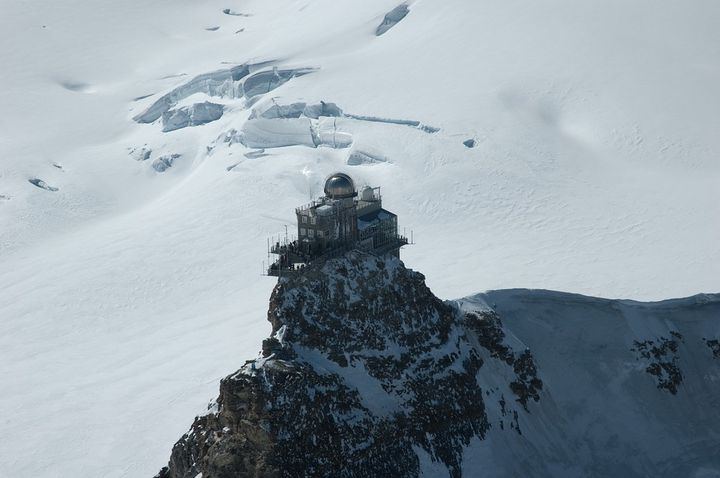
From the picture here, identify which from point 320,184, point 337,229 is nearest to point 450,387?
point 337,229

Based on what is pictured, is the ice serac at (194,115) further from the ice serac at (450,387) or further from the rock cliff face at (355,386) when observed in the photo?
the rock cliff face at (355,386)

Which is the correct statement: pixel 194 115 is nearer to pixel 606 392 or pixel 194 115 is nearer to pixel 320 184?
pixel 320 184

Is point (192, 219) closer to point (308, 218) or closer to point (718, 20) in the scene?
point (308, 218)

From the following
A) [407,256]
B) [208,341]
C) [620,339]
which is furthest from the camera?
[407,256]

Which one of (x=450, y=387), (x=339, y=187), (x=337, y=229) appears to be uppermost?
(x=339, y=187)

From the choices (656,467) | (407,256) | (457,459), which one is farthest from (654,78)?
(457,459)

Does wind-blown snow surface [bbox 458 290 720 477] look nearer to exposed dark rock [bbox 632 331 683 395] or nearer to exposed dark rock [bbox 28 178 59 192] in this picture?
exposed dark rock [bbox 632 331 683 395]

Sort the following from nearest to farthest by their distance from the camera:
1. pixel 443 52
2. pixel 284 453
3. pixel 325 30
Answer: pixel 284 453 → pixel 443 52 → pixel 325 30
